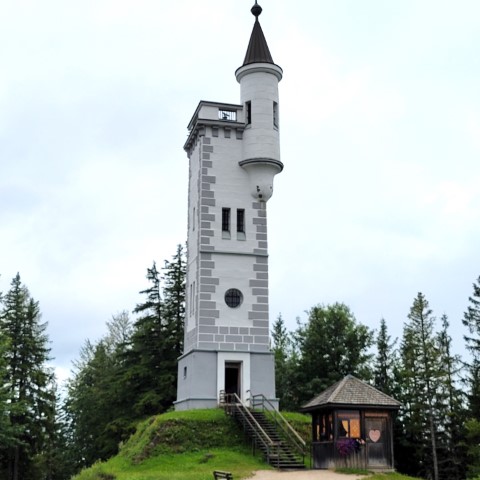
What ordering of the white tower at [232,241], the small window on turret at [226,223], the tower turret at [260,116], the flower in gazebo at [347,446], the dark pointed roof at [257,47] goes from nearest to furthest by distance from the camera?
the flower in gazebo at [347,446] → the white tower at [232,241] → the small window on turret at [226,223] → the tower turret at [260,116] → the dark pointed roof at [257,47]

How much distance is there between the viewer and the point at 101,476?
25.9m

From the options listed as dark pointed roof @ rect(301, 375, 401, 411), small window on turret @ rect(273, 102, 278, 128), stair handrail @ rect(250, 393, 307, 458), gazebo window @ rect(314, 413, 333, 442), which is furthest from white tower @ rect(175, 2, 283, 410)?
dark pointed roof @ rect(301, 375, 401, 411)

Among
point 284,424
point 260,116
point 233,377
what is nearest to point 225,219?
point 260,116

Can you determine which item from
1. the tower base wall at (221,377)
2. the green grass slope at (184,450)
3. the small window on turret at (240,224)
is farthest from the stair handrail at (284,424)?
the small window on turret at (240,224)

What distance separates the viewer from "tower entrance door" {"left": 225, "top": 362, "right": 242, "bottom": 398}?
1256 inches

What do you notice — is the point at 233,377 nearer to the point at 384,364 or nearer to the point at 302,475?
the point at 302,475

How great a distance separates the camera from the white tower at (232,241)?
104 ft

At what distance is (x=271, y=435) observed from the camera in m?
26.7

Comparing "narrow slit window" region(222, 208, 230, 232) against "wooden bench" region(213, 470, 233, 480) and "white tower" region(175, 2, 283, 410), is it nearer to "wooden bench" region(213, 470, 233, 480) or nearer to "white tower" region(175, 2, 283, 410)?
"white tower" region(175, 2, 283, 410)

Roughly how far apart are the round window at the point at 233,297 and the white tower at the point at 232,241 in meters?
0.04

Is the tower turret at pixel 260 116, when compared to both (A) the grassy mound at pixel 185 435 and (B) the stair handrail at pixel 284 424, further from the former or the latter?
(A) the grassy mound at pixel 185 435

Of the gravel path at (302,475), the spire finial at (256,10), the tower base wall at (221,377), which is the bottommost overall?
the gravel path at (302,475)

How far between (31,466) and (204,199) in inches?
875

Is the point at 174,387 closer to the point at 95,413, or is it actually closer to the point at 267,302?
the point at 95,413
